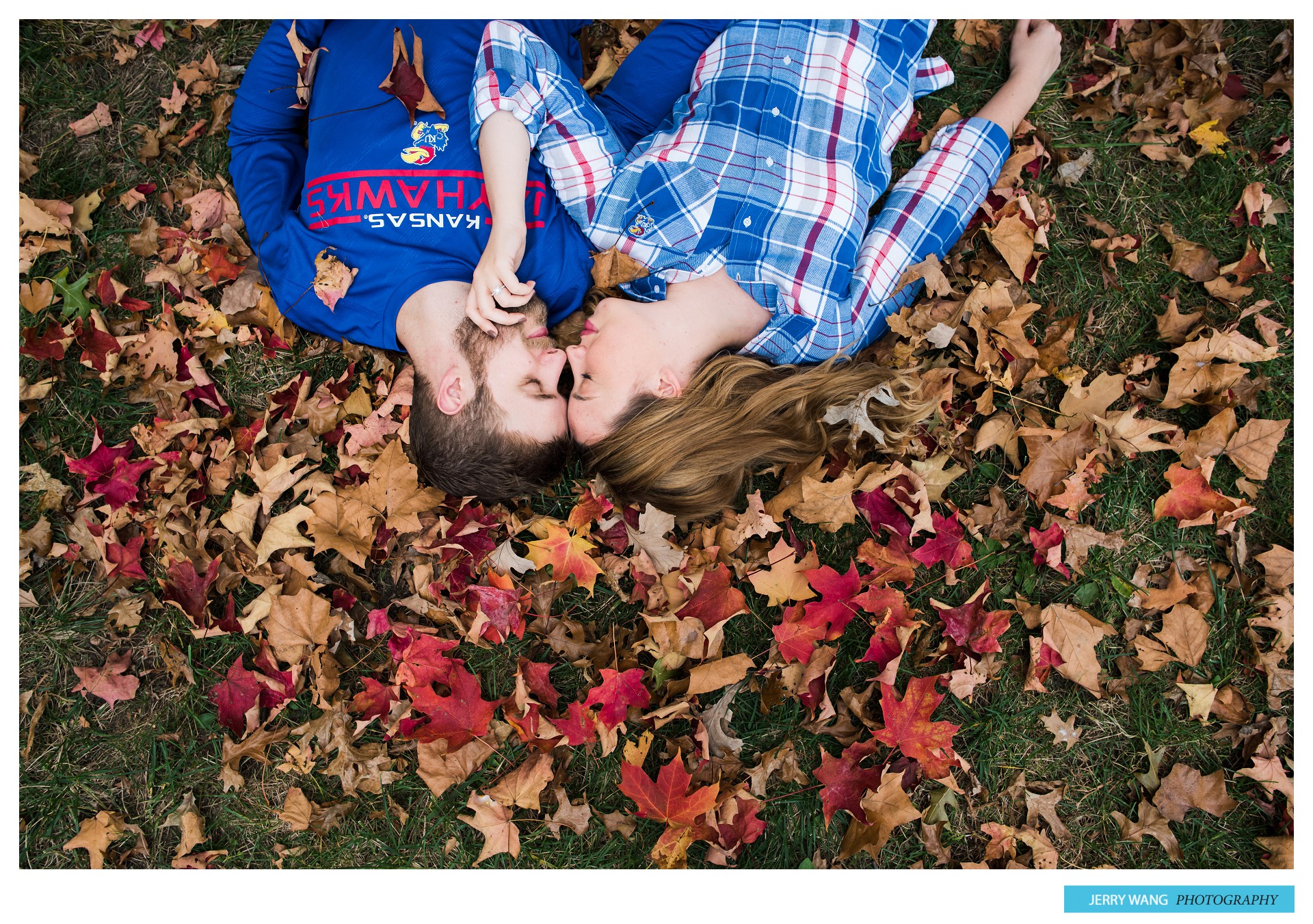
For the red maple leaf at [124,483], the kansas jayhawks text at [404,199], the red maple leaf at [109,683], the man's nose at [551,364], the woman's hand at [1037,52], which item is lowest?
the red maple leaf at [109,683]

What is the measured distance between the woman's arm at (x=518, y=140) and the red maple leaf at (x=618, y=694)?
143cm

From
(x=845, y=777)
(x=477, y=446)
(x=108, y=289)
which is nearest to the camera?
(x=477, y=446)

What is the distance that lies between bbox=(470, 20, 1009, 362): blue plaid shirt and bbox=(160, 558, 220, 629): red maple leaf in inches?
83.8

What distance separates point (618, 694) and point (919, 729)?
1.19 m

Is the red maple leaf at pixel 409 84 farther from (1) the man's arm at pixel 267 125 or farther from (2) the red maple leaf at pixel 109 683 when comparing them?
(2) the red maple leaf at pixel 109 683

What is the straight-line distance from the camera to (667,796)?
280 cm

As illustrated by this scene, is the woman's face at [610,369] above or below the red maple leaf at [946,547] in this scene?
above

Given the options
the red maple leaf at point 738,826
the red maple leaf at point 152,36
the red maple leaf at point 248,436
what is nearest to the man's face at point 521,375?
the red maple leaf at point 248,436

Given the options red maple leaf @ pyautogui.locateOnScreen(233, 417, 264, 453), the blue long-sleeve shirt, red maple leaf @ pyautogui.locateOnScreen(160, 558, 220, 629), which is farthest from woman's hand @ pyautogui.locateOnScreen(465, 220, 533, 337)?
red maple leaf @ pyautogui.locateOnScreen(160, 558, 220, 629)

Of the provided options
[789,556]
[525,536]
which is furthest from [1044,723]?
[525,536]

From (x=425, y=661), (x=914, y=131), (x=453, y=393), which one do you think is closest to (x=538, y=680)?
(x=425, y=661)

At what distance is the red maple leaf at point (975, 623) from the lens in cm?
296

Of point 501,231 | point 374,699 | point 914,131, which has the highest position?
point 914,131

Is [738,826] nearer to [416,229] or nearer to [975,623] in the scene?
[975,623]
